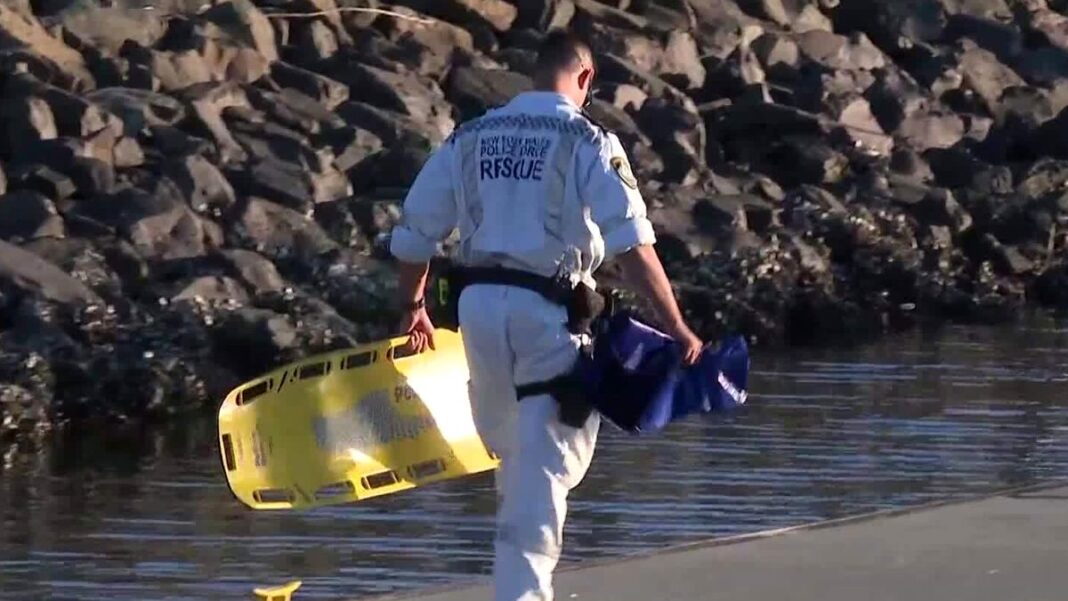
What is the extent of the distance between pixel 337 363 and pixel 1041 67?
1965cm

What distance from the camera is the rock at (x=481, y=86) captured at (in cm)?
2084

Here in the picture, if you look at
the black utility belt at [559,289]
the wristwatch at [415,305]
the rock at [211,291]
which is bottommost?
the rock at [211,291]

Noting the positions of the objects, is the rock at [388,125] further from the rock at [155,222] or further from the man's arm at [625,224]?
the man's arm at [625,224]

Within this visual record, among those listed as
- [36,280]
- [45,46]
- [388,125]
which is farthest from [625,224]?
[45,46]

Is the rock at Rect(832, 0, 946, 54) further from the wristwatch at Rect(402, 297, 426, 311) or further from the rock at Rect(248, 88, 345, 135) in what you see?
the wristwatch at Rect(402, 297, 426, 311)

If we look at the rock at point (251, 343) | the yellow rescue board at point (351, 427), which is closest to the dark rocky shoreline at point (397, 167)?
the rock at point (251, 343)

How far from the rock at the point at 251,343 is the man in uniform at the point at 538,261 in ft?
23.5

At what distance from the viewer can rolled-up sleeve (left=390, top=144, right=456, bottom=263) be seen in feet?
23.3

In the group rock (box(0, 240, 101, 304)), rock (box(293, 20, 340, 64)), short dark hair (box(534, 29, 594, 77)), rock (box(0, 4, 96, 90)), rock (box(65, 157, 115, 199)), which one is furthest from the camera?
rock (box(293, 20, 340, 64))

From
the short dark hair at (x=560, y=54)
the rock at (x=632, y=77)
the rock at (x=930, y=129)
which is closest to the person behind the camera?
the short dark hair at (x=560, y=54)

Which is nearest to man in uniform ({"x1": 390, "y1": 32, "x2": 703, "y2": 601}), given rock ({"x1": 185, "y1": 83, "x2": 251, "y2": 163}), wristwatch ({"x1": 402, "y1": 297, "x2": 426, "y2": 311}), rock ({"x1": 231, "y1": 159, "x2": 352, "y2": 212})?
wristwatch ({"x1": 402, "y1": 297, "x2": 426, "y2": 311})

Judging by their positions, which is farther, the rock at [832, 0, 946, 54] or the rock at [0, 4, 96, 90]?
the rock at [832, 0, 946, 54]

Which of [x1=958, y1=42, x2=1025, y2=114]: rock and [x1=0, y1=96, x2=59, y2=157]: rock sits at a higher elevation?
[x1=0, y1=96, x2=59, y2=157]: rock

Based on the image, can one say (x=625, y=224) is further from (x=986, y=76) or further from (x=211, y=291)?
(x=986, y=76)
